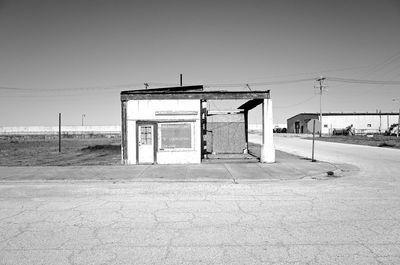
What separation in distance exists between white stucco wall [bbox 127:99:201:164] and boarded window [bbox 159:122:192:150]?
27 cm

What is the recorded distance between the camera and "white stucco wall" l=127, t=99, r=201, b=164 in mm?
15398

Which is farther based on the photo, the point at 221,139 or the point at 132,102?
the point at 221,139

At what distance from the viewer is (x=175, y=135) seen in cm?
1554

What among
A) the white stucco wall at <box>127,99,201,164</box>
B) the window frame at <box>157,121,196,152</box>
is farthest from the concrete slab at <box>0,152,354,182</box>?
the window frame at <box>157,121,196,152</box>

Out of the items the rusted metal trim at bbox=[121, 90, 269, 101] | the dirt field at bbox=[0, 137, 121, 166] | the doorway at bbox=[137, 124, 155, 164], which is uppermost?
the rusted metal trim at bbox=[121, 90, 269, 101]

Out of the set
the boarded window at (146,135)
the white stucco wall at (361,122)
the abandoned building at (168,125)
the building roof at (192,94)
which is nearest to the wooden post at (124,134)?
the abandoned building at (168,125)

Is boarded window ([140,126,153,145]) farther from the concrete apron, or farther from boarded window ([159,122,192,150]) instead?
the concrete apron

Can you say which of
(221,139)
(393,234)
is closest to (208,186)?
(393,234)

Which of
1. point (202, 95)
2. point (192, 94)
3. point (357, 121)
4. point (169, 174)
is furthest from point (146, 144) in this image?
point (357, 121)

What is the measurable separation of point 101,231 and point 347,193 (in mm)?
6727

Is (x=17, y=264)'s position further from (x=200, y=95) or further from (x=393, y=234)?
(x=200, y=95)

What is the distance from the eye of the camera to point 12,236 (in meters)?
4.91

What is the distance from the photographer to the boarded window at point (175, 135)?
1553 centimetres

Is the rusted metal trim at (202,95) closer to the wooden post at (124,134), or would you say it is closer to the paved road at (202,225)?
the wooden post at (124,134)
